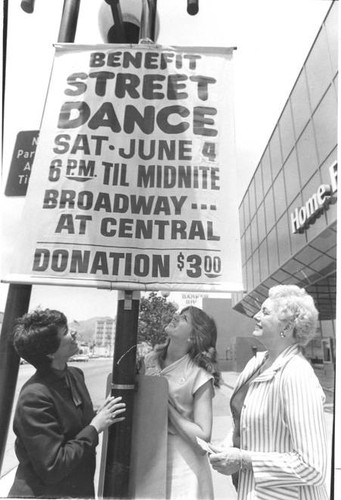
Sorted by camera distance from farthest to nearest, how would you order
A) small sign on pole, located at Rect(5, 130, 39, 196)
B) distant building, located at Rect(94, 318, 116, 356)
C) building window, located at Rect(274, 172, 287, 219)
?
1. building window, located at Rect(274, 172, 287, 219)
2. small sign on pole, located at Rect(5, 130, 39, 196)
3. distant building, located at Rect(94, 318, 116, 356)

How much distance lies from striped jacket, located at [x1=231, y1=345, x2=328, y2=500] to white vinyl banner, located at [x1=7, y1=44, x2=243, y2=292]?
0.43 m

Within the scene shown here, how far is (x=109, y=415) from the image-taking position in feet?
5.01

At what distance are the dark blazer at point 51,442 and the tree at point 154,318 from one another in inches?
19.8

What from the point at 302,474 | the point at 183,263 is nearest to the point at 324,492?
the point at 302,474

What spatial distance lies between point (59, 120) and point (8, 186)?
520 mm

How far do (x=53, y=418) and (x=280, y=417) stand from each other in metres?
0.88

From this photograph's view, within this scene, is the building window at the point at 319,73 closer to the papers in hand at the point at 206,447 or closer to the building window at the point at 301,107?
the building window at the point at 301,107

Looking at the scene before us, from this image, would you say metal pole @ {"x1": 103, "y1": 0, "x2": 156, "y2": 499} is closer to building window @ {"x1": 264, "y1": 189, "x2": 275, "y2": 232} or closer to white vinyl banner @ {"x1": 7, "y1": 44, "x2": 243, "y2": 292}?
white vinyl banner @ {"x1": 7, "y1": 44, "x2": 243, "y2": 292}

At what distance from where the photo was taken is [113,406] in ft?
5.05

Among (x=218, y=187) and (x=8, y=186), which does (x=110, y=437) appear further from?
(x=8, y=186)

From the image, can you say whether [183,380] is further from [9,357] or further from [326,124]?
[326,124]

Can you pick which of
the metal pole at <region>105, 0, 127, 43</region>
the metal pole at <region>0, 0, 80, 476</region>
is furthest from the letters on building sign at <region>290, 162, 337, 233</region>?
the metal pole at <region>0, 0, 80, 476</region>

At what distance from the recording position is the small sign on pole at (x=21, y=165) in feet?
6.75

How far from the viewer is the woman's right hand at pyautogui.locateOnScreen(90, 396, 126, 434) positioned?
152cm
